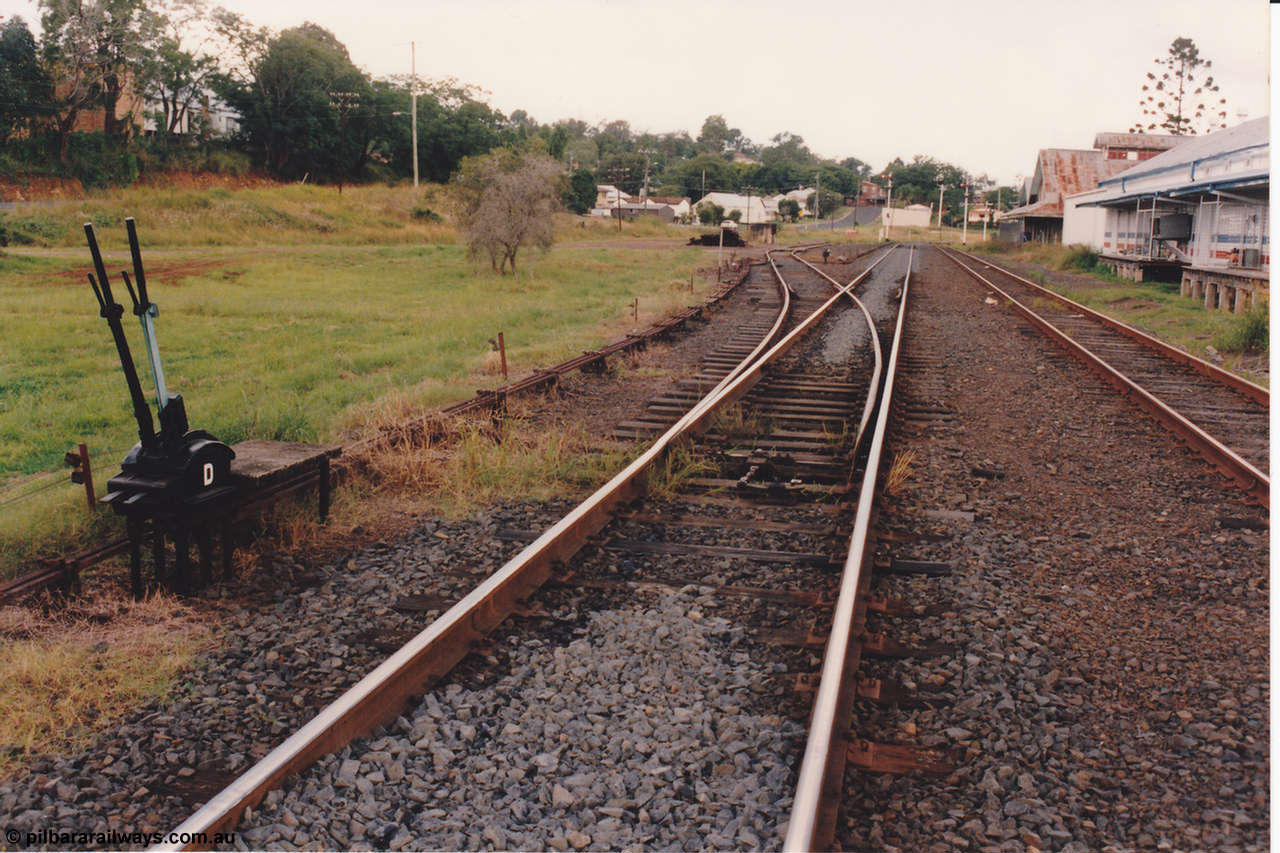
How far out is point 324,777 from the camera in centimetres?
298

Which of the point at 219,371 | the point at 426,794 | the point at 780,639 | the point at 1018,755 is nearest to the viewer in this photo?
the point at 426,794

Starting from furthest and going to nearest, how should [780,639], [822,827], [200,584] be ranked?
[200,584]
[780,639]
[822,827]

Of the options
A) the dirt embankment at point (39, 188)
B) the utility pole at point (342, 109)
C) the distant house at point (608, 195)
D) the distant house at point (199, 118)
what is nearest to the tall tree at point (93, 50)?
the dirt embankment at point (39, 188)

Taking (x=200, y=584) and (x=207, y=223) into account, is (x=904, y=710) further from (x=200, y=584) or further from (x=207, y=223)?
(x=207, y=223)

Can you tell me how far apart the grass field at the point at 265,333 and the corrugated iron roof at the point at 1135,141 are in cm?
4020

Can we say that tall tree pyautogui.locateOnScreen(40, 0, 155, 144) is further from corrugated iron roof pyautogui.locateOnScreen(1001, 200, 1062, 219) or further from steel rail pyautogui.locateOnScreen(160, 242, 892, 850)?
steel rail pyautogui.locateOnScreen(160, 242, 892, 850)

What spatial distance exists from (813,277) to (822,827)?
25681 millimetres

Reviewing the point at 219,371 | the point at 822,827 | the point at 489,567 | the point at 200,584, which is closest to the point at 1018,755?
the point at 822,827

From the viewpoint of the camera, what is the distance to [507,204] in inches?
971

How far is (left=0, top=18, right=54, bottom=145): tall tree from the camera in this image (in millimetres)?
46281

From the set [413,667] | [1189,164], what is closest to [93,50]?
[1189,164]

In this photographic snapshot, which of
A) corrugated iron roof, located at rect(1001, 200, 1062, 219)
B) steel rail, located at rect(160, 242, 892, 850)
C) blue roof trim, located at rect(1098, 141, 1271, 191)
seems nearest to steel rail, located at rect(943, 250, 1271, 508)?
steel rail, located at rect(160, 242, 892, 850)

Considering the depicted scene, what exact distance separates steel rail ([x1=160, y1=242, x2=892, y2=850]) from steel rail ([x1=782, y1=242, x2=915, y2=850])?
1.39 metres

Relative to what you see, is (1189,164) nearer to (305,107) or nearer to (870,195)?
(305,107)
